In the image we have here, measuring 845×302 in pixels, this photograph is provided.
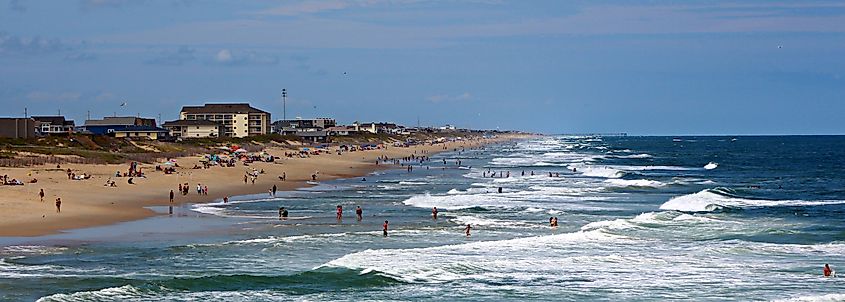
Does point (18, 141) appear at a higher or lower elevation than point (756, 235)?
higher

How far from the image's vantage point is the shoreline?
4034cm

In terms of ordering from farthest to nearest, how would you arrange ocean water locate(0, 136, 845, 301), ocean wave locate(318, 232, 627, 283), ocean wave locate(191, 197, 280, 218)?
ocean wave locate(191, 197, 280, 218)
ocean wave locate(318, 232, 627, 283)
ocean water locate(0, 136, 845, 301)

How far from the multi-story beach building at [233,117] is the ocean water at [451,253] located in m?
118

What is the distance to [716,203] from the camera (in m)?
53.2

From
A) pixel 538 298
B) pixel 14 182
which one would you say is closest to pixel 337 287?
pixel 538 298

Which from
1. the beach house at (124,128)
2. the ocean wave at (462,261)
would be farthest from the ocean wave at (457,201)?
the beach house at (124,128)

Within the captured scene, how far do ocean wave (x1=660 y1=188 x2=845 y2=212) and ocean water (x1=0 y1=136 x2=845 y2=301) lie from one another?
0.12m

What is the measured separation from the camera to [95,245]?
33594mm

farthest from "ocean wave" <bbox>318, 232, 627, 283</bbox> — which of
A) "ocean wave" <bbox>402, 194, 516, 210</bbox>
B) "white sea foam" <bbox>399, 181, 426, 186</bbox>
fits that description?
"white sea foam" <bbox>399, 181, 426, 186</bbox>

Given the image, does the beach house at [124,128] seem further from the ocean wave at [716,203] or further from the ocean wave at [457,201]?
the ocean wave at [716,203]

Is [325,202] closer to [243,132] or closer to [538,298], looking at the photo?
[538,298]

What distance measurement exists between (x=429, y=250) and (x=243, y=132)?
469 ft

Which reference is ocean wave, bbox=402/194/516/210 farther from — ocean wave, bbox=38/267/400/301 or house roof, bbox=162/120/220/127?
house roof, bbox=162/120/220/127

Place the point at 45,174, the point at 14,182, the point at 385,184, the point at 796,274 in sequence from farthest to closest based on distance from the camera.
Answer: the point at 385,184 < the point at 45,174 < the point at 14,182 < the point at 796,274
